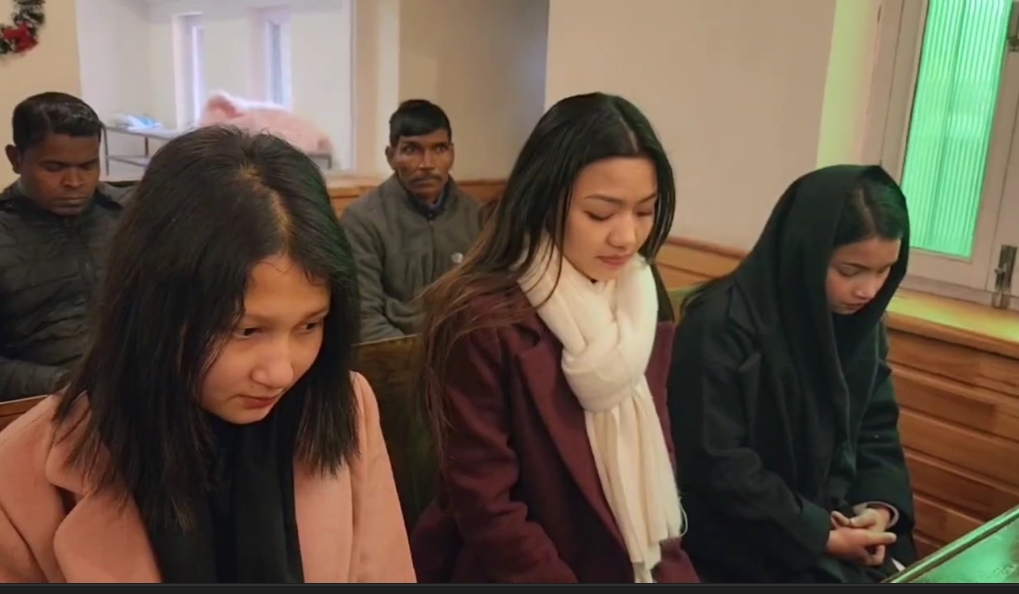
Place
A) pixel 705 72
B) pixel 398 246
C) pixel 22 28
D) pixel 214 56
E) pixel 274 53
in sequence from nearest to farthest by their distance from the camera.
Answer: pixel 398 246
pixel 705 72
pixel 22 28
pixel 274 53
pixel 214 56

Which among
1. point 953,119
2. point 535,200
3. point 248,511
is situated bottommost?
point 248,511

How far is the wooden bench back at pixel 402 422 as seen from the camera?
1391 mm

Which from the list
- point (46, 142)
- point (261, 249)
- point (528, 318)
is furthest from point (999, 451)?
point (46, 142)

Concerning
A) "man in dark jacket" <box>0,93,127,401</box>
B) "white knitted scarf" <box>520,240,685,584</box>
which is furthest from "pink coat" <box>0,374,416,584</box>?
"man in dark jacket" <box>0,93,127,401</box>

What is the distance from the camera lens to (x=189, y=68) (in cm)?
541

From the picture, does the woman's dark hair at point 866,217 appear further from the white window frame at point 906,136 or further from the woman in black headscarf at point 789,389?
the white window frame at point 906,136

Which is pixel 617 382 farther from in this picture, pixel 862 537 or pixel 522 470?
pixel 862 537

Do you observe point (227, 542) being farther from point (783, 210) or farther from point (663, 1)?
point (663, 1)

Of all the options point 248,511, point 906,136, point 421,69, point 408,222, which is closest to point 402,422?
point 248,511

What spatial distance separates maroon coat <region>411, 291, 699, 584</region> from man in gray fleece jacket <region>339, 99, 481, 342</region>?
1.25 metres

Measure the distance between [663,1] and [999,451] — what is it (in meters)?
1.54

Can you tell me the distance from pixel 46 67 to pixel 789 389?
2570mm

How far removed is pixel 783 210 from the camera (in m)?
1.50

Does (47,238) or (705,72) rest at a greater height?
(705,72)
